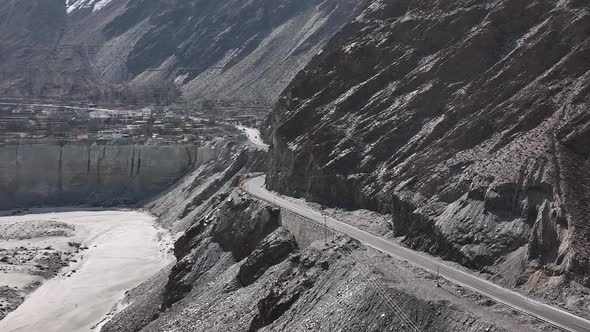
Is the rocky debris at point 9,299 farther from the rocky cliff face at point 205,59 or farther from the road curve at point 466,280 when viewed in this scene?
the rocky cliff face at point 205,59

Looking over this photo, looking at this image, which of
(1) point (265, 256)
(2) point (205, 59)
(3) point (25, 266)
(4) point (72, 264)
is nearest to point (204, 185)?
(4) point (72, 264)

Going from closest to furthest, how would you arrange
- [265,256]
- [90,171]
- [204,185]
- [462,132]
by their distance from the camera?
[462,132] → [265,256] → [204,185] → [90,171]

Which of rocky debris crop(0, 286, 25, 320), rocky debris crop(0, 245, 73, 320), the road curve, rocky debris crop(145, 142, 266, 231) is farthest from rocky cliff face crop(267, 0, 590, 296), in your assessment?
rocky debris crop(0, 286, 25, 320)

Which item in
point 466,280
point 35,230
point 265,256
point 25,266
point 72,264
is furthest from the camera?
point 35,230

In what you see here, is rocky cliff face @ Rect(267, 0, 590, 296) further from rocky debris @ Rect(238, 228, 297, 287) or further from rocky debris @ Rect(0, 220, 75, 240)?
rocky debris @ Rect(0, 220, 75, 240)

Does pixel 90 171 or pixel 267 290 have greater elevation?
pixel 90 171

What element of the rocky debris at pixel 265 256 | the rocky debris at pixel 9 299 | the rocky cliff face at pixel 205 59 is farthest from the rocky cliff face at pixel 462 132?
the rocky cliff face at pixel 205 59

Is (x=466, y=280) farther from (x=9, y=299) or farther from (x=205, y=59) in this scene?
(x=205, y=59)
